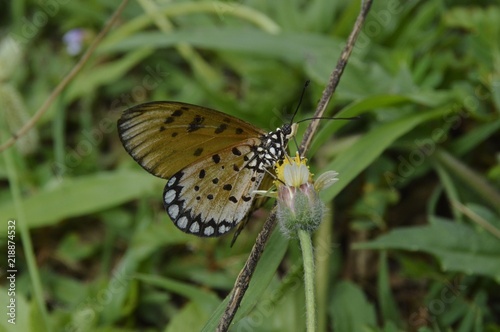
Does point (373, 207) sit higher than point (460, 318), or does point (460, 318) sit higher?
point (373, 207)

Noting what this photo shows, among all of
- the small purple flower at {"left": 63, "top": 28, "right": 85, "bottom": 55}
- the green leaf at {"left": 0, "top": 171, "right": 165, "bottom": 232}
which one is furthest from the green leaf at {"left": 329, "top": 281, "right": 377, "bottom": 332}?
the small purple flower at {"left": 63, "top": 28, "right": 85, "bottom": 55}

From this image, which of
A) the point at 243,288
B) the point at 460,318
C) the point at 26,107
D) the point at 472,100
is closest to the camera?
the point at 243,288

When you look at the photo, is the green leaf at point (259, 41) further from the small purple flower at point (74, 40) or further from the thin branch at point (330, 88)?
the thin branch at point (330, 88)

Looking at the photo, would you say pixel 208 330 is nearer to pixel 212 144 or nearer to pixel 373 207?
pixel 212 144

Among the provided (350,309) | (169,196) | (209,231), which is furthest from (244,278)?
(350,309)

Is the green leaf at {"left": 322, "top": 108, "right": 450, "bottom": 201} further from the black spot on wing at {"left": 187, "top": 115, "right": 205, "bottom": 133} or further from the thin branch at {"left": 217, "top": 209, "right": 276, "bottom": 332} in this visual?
the black spot on wing at {"left": 187, "top": 115, "right": 205, "bottom": 133}

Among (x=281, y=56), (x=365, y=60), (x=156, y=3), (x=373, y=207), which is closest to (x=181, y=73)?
(x=156, y=3)

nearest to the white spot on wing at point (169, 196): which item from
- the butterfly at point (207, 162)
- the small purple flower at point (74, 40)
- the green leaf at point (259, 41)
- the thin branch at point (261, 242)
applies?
the butterfly at point (207, 162)
